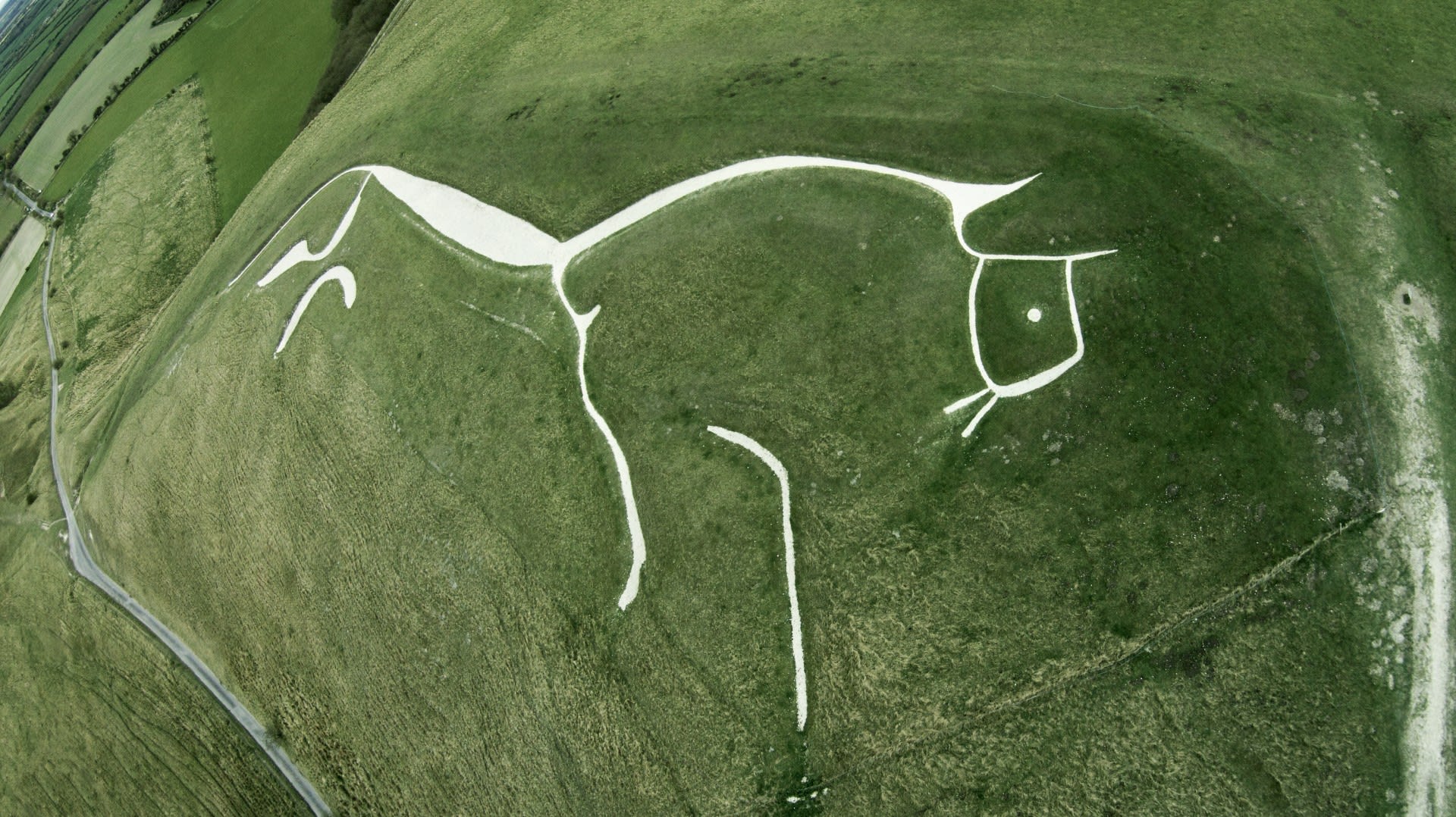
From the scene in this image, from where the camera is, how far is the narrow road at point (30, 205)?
53562 mm

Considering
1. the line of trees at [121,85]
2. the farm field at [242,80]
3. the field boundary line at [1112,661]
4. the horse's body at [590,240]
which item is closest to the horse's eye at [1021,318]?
the horse's body at [590,240]

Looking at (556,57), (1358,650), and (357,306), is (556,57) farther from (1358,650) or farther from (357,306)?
(1358,650)

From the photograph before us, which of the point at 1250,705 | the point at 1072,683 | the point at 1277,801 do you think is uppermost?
the point at 1072,683

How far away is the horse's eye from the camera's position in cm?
2245

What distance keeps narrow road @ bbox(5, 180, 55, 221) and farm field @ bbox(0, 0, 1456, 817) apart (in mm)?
35124

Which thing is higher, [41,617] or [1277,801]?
[41,617]

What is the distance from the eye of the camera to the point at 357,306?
3136cm

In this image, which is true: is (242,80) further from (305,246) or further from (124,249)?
(305,246)

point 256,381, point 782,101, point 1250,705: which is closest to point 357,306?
point 256,381

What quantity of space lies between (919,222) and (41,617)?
47.3 meters

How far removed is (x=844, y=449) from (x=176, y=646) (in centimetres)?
3195

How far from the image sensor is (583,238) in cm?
2834

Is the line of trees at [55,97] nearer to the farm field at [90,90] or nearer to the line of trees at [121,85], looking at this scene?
the farm field at [90,90]

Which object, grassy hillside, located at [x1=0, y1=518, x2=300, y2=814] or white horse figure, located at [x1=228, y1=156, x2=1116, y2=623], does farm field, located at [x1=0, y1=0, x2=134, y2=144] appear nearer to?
white horse figure, located at [x1=228, y1=156, x2=1116, y2=623]
